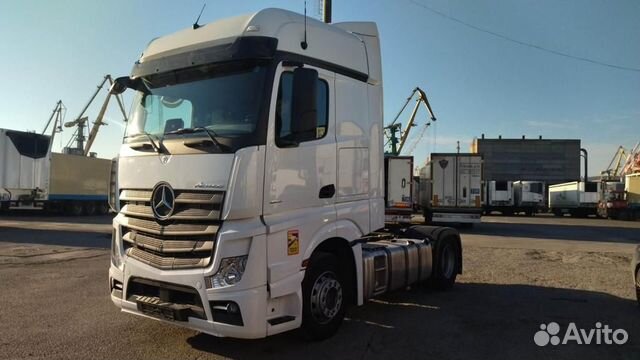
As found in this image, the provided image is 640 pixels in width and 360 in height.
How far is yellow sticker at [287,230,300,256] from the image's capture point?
5.16 metres

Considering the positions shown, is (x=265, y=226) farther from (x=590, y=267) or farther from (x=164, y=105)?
(x=590, y=267)

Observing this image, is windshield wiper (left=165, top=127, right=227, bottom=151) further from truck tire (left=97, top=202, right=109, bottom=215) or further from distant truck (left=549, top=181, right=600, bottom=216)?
distant truck (left=549, top=181, right=600, bottom=216)

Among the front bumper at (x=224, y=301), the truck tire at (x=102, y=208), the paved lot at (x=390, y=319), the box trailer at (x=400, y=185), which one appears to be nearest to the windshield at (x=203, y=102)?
the front bumper at (x=224, y=301)

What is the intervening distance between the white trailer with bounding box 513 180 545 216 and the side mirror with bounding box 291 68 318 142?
43648 millimetres

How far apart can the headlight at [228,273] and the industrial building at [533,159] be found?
8944 cm

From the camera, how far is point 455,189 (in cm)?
2452

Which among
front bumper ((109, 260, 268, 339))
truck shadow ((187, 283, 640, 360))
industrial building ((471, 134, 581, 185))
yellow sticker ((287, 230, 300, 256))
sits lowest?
truck shadow ((187, 283, 640, 360))

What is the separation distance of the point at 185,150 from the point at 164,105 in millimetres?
778

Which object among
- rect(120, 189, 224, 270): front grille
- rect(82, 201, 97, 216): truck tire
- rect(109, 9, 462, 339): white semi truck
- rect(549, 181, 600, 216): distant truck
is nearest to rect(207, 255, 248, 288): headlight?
rect(109, 9, 462, 339): white semi truck

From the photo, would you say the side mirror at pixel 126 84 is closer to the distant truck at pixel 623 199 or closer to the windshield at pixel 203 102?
the windshield at pixel 203 102

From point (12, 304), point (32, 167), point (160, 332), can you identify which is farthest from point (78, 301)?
point (32, 167)

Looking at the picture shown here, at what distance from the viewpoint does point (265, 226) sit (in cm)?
490

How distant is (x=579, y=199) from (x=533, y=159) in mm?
49715

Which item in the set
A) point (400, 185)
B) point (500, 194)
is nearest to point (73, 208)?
point (400, 185)
